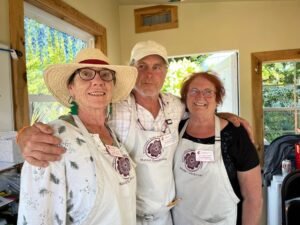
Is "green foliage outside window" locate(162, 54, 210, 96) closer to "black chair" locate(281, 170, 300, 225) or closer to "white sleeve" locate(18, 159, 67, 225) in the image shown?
"black chair" locate(281, 170, 300, 225)

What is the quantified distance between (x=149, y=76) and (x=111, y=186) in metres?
0.67

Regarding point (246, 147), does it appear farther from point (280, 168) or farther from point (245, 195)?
point (280, 168)

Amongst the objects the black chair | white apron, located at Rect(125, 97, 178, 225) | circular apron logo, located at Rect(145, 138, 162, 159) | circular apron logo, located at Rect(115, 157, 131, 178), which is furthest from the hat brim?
the black chair

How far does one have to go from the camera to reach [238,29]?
312 centimetres

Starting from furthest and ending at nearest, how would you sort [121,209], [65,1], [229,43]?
[229,43] < [65,1] < [121,209]

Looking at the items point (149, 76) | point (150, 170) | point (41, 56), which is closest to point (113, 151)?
point (150, 170)

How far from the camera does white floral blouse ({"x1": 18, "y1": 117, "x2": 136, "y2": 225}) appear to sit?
0.87m

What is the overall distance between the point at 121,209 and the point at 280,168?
7.35 ft

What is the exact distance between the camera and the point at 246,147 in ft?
4.99

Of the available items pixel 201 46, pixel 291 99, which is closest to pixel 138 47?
pixel 201 46

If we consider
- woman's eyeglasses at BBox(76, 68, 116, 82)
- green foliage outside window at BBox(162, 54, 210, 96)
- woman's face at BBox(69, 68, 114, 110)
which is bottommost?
woman's face at BBox(69, 68, 114, 110)

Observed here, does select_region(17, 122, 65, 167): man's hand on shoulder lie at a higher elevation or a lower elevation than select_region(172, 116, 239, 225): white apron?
higher

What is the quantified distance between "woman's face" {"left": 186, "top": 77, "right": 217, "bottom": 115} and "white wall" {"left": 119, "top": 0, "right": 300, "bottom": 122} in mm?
1718

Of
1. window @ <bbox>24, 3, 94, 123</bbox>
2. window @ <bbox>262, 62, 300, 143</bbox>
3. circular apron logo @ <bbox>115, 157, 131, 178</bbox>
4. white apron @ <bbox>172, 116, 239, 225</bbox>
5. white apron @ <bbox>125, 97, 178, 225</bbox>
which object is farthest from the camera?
window @ <bbox>262, 62, 300, 143</bbox>
